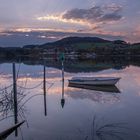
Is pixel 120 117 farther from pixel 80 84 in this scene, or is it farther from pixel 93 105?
pixel 80 84

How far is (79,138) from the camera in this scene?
A: 38.6 feet

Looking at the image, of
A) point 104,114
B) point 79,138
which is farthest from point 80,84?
point 79,138

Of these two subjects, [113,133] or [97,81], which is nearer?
[113,133]

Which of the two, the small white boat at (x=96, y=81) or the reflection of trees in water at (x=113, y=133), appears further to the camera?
the small white boat at (x=96, y=81)

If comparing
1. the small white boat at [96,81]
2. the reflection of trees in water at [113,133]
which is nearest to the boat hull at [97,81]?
the small white boat at [96,81]

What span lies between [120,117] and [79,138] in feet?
13.6

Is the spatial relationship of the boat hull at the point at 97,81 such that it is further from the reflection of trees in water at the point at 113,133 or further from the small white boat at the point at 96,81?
the reflection of trees in water at the point at 113,133

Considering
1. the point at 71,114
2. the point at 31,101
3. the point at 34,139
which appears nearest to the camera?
the point at 34,139

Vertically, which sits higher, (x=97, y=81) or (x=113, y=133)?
(x=113, y=133)

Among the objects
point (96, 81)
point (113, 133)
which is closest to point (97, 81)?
point (96, 81)

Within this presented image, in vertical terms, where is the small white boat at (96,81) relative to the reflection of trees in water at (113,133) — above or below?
below

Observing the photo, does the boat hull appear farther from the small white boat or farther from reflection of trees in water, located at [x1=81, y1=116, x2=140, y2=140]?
reflection of trees in water, located at [x1=81, y1=116, x2=140, y2=140]

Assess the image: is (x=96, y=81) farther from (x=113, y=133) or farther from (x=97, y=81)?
(x=113, y=133)

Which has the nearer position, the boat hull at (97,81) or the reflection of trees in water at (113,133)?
the reflection of trees in water at (113,133)
